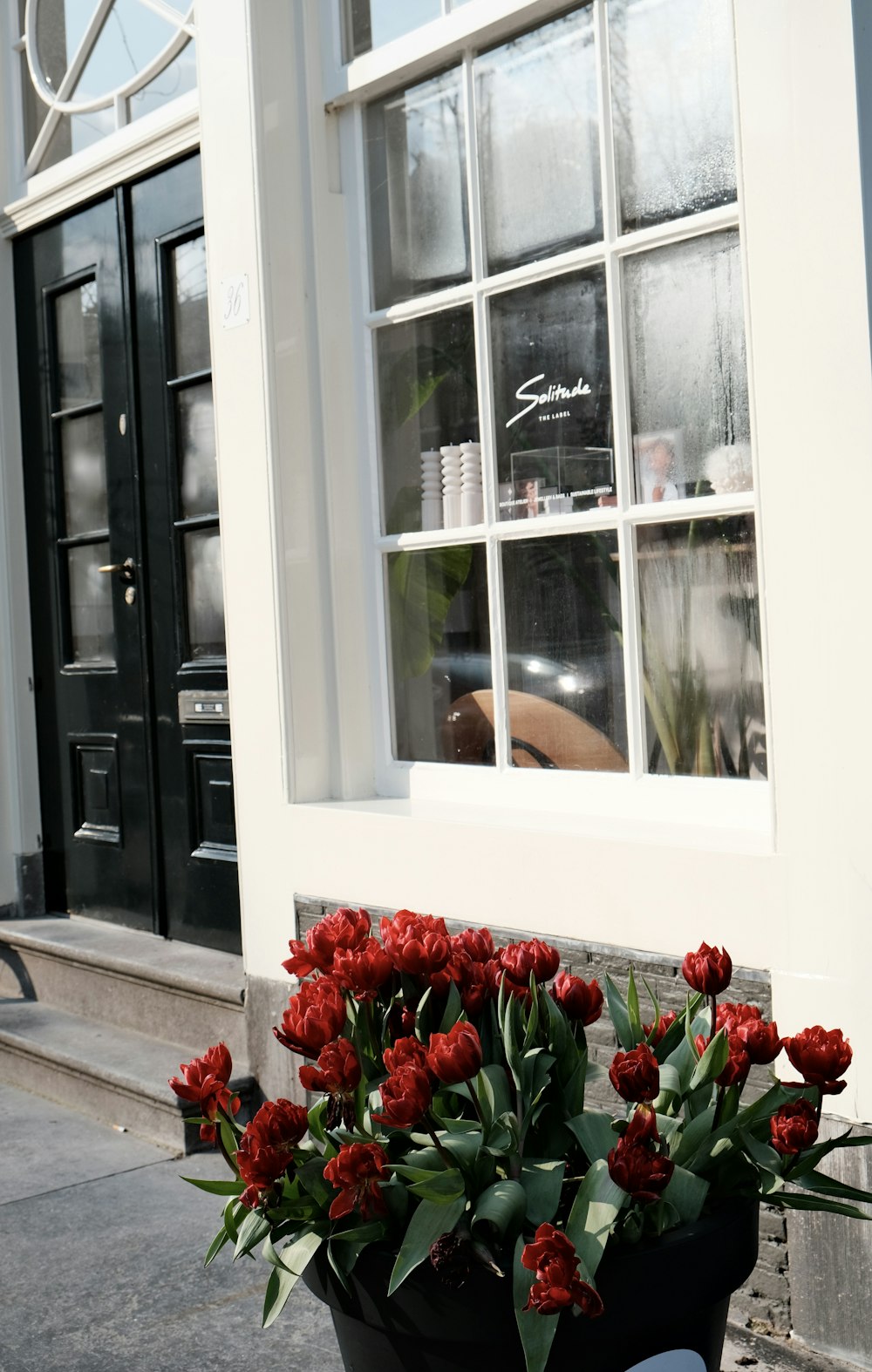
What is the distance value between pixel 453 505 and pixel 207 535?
115 cm

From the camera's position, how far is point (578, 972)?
276 centimetres

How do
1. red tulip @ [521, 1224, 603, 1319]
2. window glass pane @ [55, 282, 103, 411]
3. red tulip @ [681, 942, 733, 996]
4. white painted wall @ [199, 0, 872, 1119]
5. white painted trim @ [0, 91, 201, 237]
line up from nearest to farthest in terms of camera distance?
1. red tulip @ [521, 1224, 603, 1319]
2. red tulip @ [681, 942, 733, 996]
3. white painted wall @ [199, 0, 872, 1119]
4. white painted trim @ [0, 91, 201, 237]
5. window glass pane @ [55, 282, 103, 411]

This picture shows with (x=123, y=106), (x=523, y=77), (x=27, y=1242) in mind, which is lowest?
(x=27, y=1242)

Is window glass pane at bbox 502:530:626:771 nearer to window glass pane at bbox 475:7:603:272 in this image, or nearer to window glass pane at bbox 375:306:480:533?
window glass pane at bbox 375:306:480:533

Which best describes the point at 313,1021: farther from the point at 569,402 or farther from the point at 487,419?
the point at 487,419

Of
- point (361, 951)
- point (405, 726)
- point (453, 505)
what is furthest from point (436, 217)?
point (361, 951)

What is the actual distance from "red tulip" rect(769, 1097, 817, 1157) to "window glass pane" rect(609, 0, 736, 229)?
6.12 ft

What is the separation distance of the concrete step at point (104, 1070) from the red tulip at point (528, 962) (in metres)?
2.19

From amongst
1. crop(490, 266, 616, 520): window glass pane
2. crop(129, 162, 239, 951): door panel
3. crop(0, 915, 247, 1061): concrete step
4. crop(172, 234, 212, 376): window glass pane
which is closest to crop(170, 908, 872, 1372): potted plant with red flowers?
crop(490, 266, 616, 520): window glass pane

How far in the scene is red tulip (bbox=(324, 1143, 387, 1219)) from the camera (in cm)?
134

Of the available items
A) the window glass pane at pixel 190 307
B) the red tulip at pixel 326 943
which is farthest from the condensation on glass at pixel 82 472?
the red tulip at pixel 326 943

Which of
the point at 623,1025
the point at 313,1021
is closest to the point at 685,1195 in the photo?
the point at 623,1025

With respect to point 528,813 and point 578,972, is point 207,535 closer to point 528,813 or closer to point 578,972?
point 528,813

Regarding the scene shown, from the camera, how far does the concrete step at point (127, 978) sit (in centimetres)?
385
